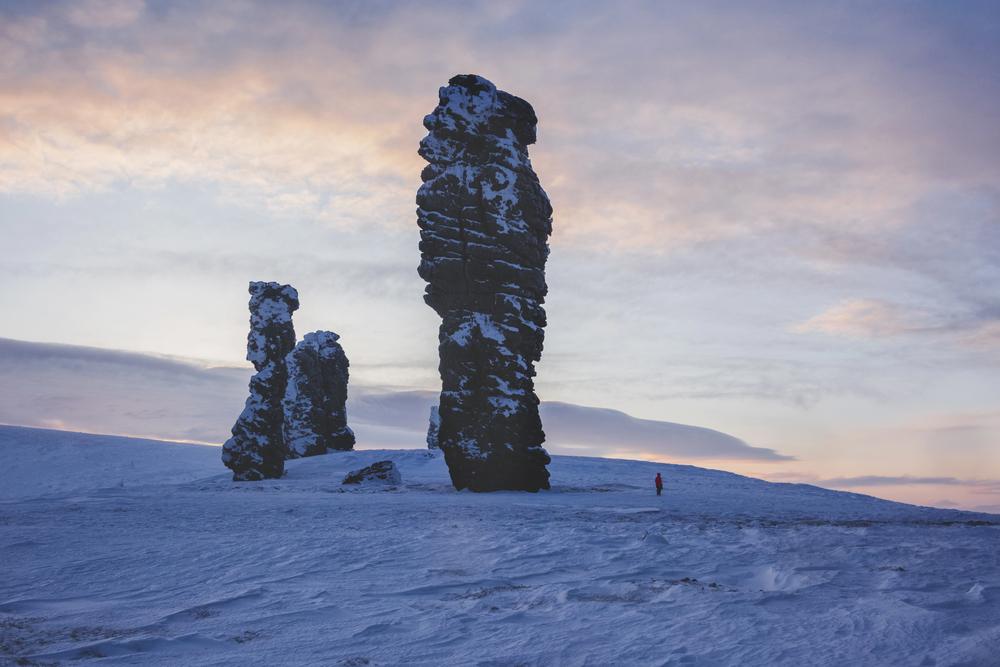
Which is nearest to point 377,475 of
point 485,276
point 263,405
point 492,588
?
point 485,276

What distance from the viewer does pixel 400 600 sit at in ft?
27.9

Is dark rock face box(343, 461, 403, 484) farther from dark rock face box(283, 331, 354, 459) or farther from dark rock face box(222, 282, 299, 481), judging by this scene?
dark rock face box(283, 331, 354, 459)

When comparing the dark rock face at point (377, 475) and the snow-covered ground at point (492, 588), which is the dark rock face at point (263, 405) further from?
the snow-covered ground at point (492, 588)

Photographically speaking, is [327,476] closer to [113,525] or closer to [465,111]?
[465,111]

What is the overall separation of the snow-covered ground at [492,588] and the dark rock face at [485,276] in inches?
361

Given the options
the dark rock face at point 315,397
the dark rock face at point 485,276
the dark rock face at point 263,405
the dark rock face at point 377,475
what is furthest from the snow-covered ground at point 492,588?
the dark rock face at point 315,397

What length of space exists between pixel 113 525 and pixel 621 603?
12100 mm

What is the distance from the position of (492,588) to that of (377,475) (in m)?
21.7

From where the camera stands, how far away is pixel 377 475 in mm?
30016

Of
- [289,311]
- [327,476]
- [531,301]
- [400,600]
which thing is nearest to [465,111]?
[531,301]

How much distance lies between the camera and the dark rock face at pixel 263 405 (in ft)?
117

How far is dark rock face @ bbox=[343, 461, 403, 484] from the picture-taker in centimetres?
2986

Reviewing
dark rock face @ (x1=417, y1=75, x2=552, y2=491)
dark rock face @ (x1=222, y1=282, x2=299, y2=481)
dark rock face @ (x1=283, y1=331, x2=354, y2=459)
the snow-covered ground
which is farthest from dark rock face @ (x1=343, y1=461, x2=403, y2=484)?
dark rock face @ (x1=283, y1=331, x2=354, y2=459)

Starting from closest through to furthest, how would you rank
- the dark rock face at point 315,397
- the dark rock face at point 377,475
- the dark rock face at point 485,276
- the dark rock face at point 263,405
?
1. the dark rock face at point 485,276
2. the dark rock face at point 377,475
3. the dark rock face at point 263,405
4. the dark rock face at point 315,397
